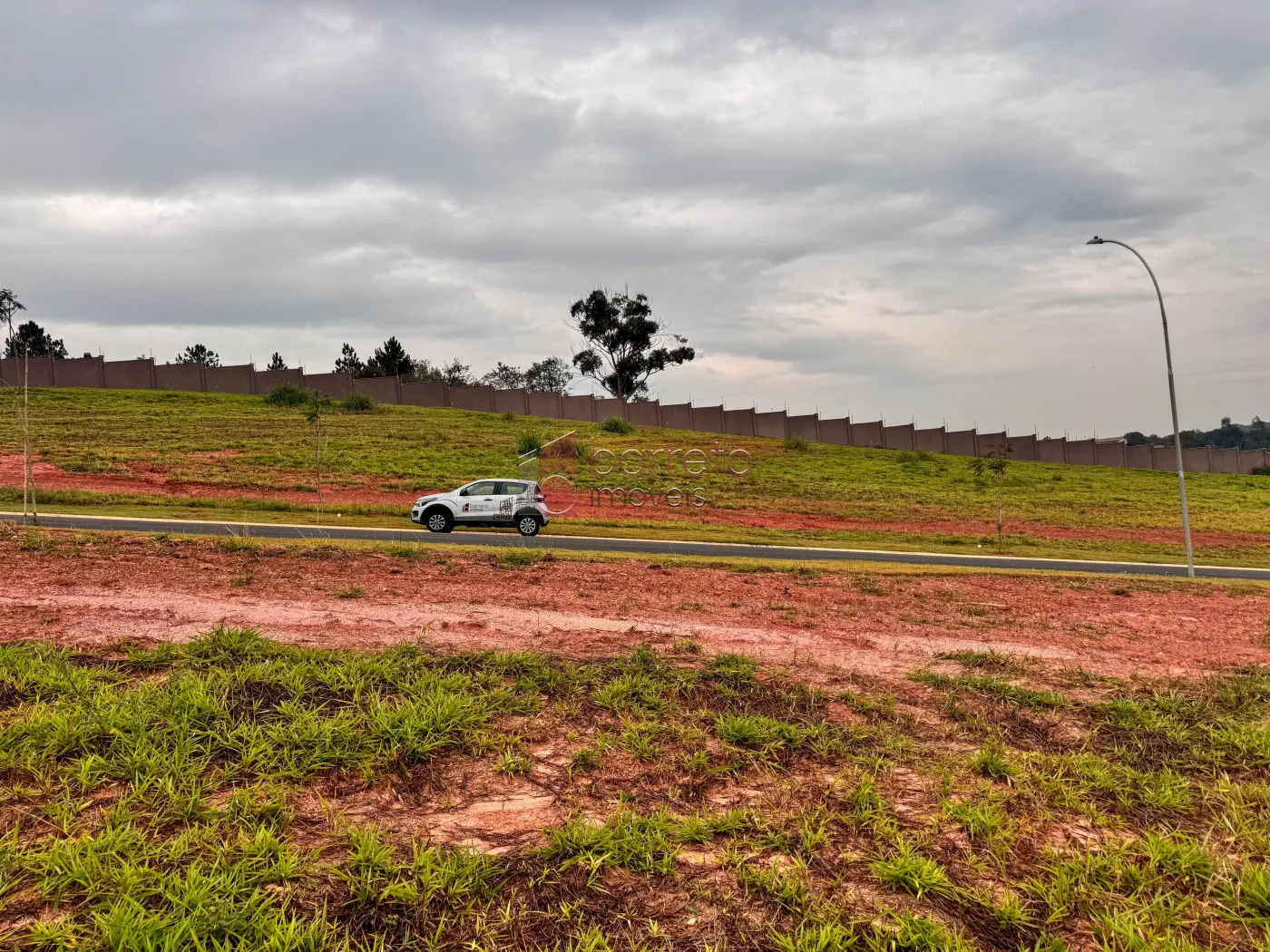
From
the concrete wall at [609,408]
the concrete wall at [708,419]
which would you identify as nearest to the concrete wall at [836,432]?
the concrete wall at [708,419]

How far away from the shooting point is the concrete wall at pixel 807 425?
65625 millimetres

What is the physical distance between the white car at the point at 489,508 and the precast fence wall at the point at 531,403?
127 feet

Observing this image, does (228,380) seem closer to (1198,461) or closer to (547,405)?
(547,405)

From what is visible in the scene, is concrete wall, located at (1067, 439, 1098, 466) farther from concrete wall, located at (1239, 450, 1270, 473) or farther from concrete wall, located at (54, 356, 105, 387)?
concrete wall, located at (54, 356, 105, 387)

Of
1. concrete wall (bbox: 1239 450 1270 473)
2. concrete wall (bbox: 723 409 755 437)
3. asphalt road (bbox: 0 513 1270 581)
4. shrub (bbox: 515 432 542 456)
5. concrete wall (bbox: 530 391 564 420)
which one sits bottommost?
asphalt road (bbox: 0 513 1270 581)

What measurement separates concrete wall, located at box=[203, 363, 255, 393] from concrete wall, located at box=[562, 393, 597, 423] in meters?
25.3

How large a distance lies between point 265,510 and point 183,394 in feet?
124

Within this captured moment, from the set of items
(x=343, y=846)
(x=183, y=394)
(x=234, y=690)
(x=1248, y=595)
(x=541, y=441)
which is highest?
(x=183, y=394)

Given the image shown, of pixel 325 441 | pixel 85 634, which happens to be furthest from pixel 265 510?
pixel 85 634

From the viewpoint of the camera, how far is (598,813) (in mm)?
4457

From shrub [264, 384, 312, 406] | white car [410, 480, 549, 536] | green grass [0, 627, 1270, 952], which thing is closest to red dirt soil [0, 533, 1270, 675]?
green grass [0, 627, 1270, 952]

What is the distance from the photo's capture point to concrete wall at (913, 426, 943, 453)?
219 ft

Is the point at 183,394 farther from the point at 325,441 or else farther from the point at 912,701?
the point at 912,701

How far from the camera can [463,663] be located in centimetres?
669
